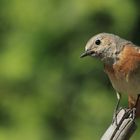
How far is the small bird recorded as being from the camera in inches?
176

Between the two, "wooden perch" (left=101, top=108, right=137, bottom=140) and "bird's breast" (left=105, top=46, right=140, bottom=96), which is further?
"bird's breast" (left=105, top=46, right=140, bottom=96)

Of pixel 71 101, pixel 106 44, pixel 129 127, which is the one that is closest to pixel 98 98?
pixel 71 101

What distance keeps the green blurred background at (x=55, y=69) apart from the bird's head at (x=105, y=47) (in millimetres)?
1884

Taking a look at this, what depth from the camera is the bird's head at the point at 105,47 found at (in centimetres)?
447


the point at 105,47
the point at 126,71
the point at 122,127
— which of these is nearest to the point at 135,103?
the point at 126,71

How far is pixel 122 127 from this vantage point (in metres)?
3.67

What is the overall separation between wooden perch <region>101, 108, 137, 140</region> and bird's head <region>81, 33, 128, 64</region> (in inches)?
20.0

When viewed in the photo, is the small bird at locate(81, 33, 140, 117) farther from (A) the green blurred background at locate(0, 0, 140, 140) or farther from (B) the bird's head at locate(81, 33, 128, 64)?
(A) the green blurred background at locate(0, 0, 140, 140)

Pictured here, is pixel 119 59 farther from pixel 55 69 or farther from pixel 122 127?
pixel 55 69

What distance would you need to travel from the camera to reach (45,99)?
6719 millimetres

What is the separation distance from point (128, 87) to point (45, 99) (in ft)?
7.60

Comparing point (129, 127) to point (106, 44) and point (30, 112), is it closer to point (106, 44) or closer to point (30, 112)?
point (106, 44)

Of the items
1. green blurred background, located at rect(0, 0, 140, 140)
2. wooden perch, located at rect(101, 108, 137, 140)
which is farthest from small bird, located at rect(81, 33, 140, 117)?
green blurred background, located at rect(0, 0, 140, 140)

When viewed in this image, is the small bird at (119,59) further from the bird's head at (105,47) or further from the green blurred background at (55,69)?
the green blurred background at (55,69)
